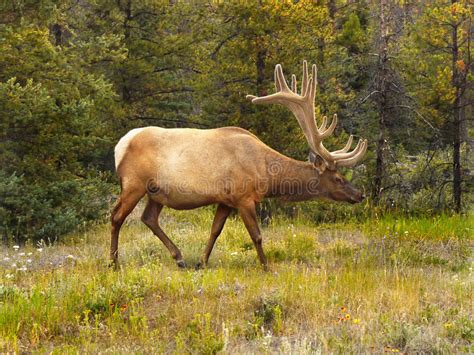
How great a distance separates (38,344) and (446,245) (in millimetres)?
6278

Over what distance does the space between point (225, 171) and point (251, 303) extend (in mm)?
2263

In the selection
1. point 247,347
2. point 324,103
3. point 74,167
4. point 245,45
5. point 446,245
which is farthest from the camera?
point 324,103

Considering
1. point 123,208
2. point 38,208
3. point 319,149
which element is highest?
point 319,149

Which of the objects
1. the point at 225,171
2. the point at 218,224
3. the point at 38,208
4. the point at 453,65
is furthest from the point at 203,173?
the point at 453,65

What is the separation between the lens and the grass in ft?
16.5

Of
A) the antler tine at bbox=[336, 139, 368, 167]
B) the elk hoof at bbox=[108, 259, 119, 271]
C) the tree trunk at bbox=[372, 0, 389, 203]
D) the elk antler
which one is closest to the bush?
the elk hoof at bbox=[108, 259, 119, 271]

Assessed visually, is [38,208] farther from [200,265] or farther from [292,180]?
[292,180]

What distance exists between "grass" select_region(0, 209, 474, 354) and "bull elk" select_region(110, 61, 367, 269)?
824 millimetres

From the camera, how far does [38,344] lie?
504 cm

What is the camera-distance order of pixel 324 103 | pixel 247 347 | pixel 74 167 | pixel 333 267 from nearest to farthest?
pixel 247 347 < pixel 333 267 < pixel 74 167 < pixel 324 103

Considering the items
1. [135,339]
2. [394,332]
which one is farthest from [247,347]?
[394,332]

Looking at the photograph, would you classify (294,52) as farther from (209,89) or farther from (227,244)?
(227,244)

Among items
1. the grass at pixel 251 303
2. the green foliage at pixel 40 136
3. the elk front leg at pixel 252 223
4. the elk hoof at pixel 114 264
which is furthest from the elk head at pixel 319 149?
the green foliage at pixel 40 136

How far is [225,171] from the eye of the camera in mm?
7738
